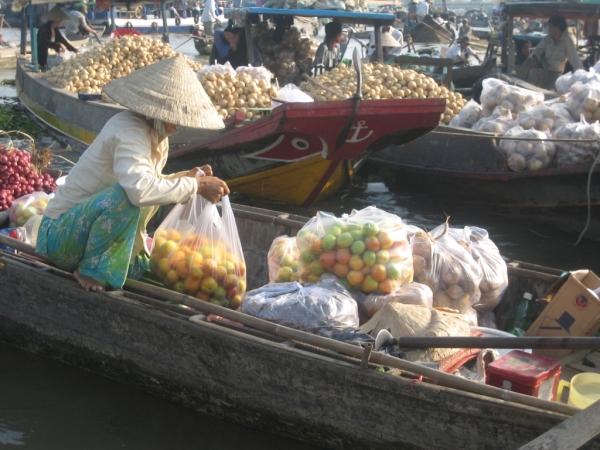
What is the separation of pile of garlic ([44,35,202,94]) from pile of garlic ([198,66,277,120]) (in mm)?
1588

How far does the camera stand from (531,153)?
250 inches

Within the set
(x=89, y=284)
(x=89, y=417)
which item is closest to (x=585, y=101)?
(x=89, y=284)

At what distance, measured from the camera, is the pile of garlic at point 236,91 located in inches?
280

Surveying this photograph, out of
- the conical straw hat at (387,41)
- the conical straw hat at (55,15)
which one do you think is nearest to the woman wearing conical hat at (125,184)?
the conical straw hat at (55,15)

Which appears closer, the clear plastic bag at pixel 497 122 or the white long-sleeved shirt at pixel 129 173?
the white long-sleeved shirt at pixel 129 173

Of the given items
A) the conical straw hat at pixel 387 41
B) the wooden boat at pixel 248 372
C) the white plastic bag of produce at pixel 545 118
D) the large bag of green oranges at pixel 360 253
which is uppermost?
the conical straw hat at pixel 387 41

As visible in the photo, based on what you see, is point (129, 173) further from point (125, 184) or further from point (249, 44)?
point (249, 44)

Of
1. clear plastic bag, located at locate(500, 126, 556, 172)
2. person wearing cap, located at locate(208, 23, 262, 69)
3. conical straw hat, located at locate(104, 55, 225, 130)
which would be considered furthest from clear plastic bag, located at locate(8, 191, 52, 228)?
person wearing cap, located at locate(208, 23, 262, 69)

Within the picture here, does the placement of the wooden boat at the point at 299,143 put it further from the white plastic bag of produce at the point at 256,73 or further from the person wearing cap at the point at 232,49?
the person wearing cap at the point at 232,49

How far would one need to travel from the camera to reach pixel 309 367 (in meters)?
2.93

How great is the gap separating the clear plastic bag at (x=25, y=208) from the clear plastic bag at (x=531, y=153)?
12.9 feet

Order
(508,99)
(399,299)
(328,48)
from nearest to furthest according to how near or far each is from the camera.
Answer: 1. (399,299)
2. (508,99)
3. (328,48)

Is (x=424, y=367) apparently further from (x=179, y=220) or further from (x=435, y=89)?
(x=435, y=89)

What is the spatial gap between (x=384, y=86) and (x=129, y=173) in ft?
16.1
